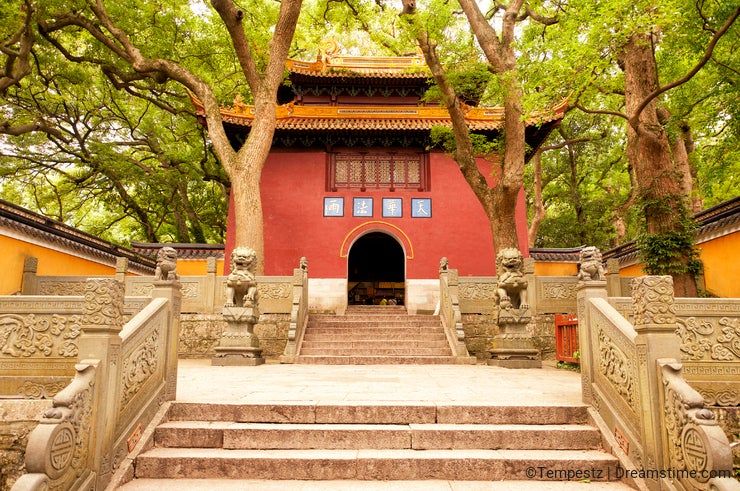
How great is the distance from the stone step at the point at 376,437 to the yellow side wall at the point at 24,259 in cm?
713

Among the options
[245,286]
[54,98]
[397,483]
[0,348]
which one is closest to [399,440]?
[397,483]

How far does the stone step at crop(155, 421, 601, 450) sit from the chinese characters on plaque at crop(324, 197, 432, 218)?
991 centimetres

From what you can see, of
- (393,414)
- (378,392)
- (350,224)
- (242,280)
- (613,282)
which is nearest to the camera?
(393,414)

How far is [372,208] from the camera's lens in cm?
1305

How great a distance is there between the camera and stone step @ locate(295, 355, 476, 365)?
781cm

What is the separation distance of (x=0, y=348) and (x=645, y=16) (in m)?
7.67

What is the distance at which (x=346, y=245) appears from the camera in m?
12.8

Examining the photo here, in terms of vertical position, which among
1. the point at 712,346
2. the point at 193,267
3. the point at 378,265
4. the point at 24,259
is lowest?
the point at 712,346

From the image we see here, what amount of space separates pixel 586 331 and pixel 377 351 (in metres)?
5.13

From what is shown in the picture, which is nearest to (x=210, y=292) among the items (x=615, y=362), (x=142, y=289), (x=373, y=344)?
(x=142, y=289)

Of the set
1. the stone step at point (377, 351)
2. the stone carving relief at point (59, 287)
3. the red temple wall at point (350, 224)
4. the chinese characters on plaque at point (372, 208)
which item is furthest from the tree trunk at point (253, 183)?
the chinese characters on plaque at point (372, 208)

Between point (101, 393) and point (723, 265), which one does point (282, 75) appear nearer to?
point (101, 393)

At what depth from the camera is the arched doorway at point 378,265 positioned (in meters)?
16.4

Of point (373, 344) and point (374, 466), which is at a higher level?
point (373, 344)
